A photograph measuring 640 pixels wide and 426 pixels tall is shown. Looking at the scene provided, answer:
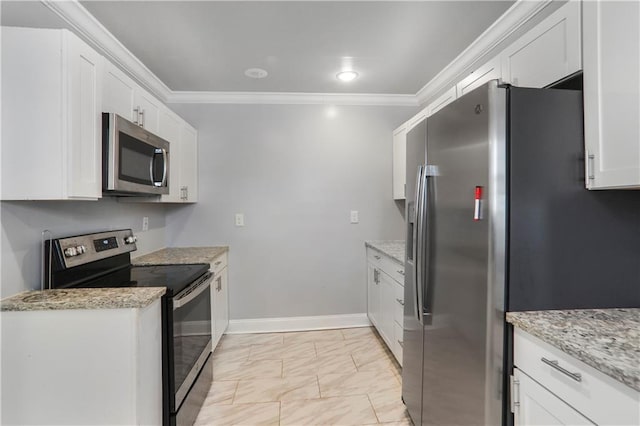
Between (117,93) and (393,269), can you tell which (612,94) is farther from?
(117,93)

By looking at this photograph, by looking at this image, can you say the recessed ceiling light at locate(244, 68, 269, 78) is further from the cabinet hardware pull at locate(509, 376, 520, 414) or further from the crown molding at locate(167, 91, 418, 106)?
the cabinet hardware pull at locate(509, 376, 520, 414)

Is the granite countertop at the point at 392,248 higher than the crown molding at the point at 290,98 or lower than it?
lower

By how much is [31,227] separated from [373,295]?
2537 millimetres

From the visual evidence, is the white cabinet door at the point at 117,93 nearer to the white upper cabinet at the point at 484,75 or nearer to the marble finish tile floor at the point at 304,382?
the marble finish tile floor at the point at 304,382

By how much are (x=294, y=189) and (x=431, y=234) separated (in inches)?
74.5

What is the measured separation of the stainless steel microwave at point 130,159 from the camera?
1.51 meters

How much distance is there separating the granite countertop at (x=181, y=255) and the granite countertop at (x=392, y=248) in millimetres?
1416

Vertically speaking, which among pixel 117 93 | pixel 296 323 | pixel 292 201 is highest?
pixel 117 93

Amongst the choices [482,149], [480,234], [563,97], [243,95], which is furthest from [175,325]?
[243,95]

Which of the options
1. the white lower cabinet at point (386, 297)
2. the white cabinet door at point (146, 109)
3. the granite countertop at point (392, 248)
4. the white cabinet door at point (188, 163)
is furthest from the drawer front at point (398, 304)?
the white cabinet door at point (146, 109)

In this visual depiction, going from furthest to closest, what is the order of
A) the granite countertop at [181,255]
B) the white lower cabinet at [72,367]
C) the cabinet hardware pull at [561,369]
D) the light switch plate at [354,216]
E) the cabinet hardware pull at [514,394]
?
the light switch plate at [354,216] < the granite countertop at [181,255] < the white lower cabinet at [72,367] < the cabinet hardware pull at [514,394] < the cabinet hardware pull at [561,369]

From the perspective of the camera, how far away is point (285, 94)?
311 cm

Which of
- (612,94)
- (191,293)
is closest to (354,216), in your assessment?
(191,293)

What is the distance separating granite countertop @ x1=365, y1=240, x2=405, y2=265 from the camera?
7.57 ft
